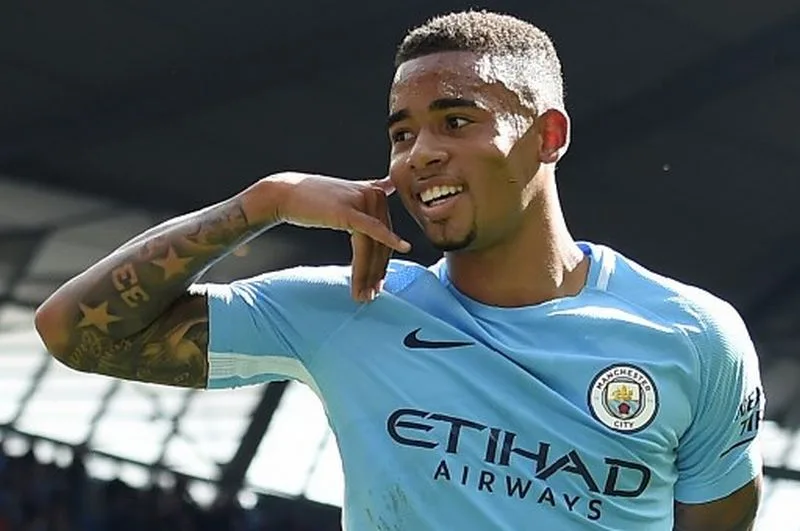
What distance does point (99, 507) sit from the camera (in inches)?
155

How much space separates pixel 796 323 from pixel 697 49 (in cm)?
75

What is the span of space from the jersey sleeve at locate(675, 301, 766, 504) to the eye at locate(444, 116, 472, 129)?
27 centimetres

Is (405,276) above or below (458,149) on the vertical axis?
below

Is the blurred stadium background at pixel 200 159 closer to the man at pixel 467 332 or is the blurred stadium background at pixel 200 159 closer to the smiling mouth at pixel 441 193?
the man at pixel 467 332

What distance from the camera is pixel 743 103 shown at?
4.48 m

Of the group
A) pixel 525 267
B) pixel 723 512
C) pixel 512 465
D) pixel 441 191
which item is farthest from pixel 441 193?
pixel 723 512

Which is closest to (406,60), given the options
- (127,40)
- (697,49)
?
(127,40)

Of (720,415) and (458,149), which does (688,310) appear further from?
(458,149)

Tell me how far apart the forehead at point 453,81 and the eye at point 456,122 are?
18 mm

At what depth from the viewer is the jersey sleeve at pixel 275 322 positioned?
1.61 meters

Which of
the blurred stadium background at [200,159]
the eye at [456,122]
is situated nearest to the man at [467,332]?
the eye at [456,122]

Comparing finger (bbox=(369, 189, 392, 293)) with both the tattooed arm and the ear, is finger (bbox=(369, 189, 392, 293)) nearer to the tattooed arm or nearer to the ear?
the tattooed arm

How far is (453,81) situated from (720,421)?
0.37m

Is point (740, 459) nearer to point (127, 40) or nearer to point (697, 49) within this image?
point (127, 40)
